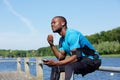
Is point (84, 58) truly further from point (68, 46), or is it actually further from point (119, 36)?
point (119, 36)

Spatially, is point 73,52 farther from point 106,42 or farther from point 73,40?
point 106,42

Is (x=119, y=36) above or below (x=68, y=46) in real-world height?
above

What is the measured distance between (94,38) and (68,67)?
115 m

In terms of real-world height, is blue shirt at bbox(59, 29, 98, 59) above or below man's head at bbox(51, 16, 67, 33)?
below

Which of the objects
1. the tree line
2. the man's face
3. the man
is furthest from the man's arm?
the tree line

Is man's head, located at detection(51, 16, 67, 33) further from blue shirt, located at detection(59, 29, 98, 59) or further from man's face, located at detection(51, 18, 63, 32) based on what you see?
blue shirt, located at detection(59, 29, 98, 59)

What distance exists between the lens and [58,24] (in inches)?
231

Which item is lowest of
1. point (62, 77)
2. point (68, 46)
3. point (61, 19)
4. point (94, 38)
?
point (62, 77)

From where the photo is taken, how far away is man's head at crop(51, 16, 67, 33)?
5.87m

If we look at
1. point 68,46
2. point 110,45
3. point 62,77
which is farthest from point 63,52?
point 110,45

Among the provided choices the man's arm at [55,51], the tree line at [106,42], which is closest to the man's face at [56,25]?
the man's arm at [55,51]

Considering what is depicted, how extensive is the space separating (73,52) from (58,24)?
0.59 meters

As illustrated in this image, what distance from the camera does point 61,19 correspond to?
Answer: 5.89 meters

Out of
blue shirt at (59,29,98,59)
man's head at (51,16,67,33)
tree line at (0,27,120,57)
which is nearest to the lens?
blue shirt at (59,29,98,59)
